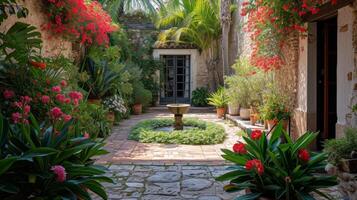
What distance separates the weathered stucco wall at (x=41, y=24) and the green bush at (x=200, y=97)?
722cm

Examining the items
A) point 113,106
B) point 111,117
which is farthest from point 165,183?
point 113,106

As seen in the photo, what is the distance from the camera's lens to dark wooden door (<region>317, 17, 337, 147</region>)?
18.4 feet

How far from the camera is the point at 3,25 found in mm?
4754

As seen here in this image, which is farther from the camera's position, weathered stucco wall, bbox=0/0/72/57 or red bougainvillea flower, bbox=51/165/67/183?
weathered stucco wall, bbox=0/0/72/57

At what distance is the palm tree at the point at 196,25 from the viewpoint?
13273 millimetres

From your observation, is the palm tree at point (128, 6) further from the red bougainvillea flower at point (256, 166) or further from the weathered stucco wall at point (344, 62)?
Result: the red bougainvillea flower at point (256, 166)

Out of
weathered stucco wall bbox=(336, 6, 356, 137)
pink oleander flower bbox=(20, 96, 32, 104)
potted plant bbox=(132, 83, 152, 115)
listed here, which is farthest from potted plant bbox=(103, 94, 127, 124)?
weathered stucco wall bbox=(336, 6, 356, 137)

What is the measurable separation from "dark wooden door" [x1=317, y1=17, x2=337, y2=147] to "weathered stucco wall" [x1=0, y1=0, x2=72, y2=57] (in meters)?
4.15

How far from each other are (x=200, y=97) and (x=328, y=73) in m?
8.26

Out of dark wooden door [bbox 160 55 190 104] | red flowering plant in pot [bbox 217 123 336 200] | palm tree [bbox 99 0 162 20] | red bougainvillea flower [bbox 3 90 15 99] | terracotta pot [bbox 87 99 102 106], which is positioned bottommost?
red flowering plant in pot [bbox 217 123 336 200]

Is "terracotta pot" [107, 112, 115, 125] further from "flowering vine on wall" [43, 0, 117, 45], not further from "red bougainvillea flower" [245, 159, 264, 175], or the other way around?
"red bougainvillea flower" [245, 159, 264, 175]

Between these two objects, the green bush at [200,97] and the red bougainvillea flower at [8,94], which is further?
the green bush at [200,97]

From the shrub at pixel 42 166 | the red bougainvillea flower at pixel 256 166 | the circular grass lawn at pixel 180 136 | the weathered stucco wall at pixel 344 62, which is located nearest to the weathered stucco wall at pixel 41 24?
the circular grass lawn at pixel 180 136

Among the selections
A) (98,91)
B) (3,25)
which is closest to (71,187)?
(3,25)
